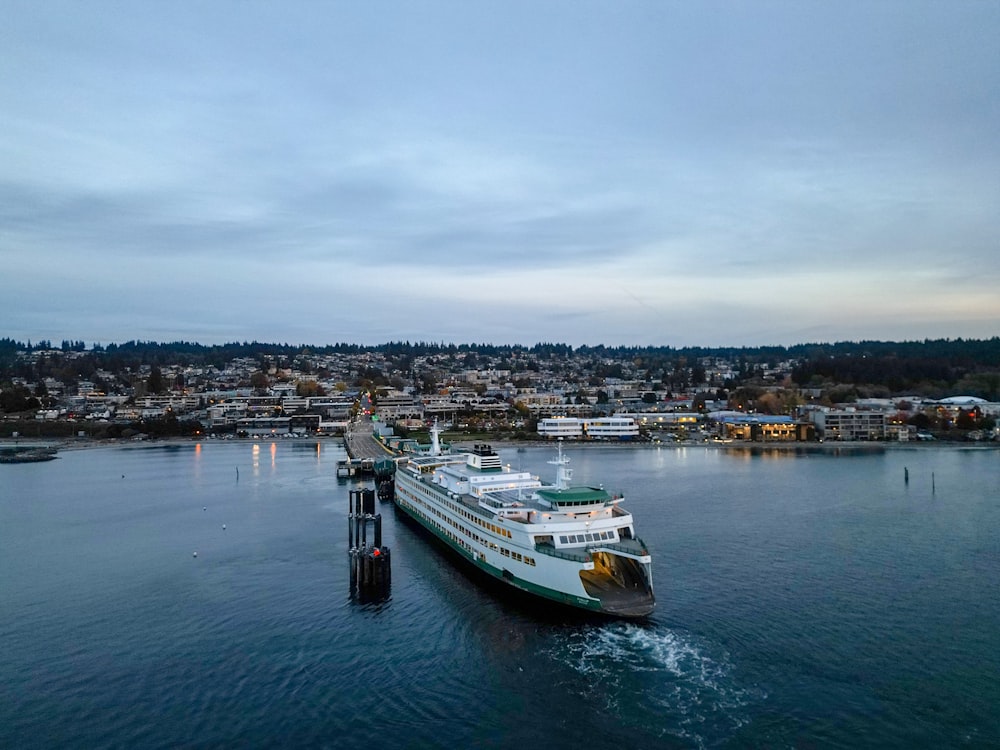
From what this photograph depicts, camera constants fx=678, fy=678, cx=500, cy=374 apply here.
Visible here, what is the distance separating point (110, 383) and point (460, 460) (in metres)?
145

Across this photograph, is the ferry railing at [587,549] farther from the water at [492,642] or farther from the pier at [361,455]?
the pier at [361,455]

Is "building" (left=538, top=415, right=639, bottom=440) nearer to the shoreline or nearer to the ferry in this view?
the shoreline

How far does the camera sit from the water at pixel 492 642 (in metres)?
15.4

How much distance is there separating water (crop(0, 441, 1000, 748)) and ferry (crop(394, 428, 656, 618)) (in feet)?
2.95

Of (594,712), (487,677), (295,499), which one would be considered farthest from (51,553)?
(594,712)

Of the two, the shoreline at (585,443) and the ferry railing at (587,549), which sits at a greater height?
the ferry railing at (587,549)

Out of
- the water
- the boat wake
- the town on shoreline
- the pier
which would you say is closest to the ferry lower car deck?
the water

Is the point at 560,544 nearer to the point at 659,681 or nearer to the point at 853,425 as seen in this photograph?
the point at 659,681

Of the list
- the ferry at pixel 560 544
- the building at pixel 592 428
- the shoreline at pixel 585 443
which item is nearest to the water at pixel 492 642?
the ferry at pixel 560 544

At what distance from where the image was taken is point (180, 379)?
17012 centimetres

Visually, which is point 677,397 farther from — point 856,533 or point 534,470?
point 856,533

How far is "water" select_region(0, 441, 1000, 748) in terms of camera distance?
15430mm

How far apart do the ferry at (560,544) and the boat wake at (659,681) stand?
4.33 ft

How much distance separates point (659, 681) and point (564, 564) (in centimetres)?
532
